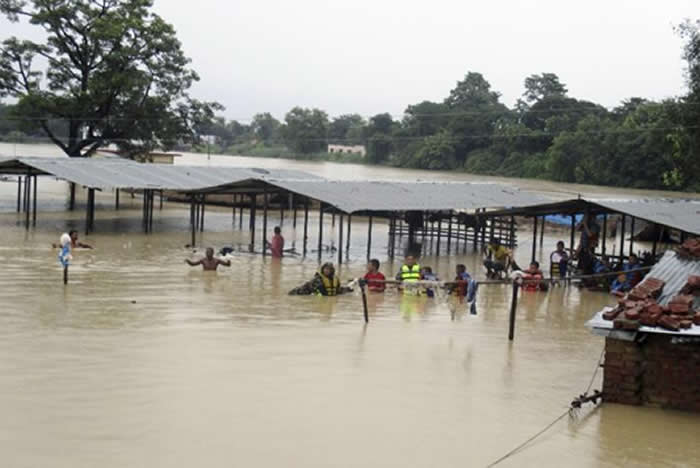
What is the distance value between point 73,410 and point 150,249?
46.5 ft

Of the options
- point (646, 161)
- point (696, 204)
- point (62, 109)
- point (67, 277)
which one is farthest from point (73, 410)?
point (646, 161)

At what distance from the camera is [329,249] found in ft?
76.1

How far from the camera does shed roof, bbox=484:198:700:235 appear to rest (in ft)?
57.3

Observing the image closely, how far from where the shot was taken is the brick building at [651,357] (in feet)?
24.7

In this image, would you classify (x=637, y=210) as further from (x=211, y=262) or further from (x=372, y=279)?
(x=211, y=262)

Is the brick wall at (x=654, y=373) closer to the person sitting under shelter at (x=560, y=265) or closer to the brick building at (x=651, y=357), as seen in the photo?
the brick building at (x=651, y=357)

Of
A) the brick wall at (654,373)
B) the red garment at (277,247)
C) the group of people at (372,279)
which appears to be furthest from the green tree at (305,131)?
the brick wall at (654,373)

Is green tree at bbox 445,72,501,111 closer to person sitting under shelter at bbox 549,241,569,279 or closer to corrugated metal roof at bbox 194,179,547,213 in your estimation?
corrugated metal roof at bbox 194,179,547,213

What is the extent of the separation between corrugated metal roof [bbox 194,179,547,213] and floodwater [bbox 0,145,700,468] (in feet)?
14.5

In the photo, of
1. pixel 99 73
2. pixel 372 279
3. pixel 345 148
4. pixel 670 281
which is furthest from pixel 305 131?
pixel 670 281

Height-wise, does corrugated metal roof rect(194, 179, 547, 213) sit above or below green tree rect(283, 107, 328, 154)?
below

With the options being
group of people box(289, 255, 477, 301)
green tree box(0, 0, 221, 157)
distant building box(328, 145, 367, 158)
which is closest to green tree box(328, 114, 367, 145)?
distant building box(328, 145, 367, 158)

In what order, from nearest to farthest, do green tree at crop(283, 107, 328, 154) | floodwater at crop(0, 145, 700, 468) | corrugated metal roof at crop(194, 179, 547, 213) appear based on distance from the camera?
floodwater at crop(0, 145, 700, 468)
corrugated metal roof at crop(194, 179, 547, 213)
green tree at crop(283, 107, 328, 154)

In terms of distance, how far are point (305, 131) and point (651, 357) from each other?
50.3 meters
